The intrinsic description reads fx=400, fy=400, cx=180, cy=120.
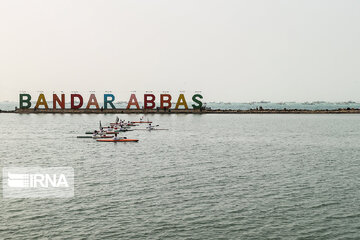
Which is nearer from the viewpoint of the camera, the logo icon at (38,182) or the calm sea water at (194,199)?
the calm sea water at (194,199)

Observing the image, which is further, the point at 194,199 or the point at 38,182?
the point at 38,182

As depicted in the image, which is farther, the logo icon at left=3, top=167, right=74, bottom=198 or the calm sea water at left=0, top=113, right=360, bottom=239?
the logo icon at left=3, top=167, right=74, bottom=198

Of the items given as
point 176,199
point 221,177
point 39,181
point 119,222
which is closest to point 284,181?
point 221,177

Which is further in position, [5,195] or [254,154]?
[254,154]

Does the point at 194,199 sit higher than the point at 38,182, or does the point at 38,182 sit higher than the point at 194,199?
the point at 38,182

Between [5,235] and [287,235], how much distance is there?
1810 cm

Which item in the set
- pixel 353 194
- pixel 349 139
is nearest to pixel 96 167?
pixel 353 194

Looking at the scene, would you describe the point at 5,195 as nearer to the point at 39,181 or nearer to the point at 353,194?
the point at 39,181

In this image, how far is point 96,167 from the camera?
50.0 meters

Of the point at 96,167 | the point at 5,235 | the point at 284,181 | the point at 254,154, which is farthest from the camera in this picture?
the point at 254,154

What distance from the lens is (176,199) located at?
33812mm

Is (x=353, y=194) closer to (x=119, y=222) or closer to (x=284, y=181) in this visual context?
(x=284, y=181)

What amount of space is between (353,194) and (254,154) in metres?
26.7

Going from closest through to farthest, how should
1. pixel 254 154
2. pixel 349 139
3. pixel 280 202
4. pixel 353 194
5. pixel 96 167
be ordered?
pixel 280 202
pixel 353 194
pixel 96 167
pixel 254 154
pixel 349 139
